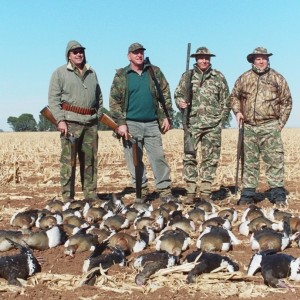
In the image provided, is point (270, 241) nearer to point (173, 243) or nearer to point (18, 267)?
point (173, 243)

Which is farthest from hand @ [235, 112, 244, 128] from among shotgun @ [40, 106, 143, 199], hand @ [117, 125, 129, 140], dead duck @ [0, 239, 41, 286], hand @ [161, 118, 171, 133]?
dead duck @ [0, 239, 41, 286]

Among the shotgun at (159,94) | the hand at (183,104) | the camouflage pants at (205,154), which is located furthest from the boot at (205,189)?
the hand at (183,104)

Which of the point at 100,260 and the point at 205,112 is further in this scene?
the point at 205,112

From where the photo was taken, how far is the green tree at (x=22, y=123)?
115m

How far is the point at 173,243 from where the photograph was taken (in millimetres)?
6438

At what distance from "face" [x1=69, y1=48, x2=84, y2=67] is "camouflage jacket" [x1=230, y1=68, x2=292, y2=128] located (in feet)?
9.57

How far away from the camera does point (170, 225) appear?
762 cm

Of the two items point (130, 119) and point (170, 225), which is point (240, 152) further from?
point (170, 225)

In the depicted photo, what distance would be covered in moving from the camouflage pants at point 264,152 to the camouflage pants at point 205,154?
537 mm

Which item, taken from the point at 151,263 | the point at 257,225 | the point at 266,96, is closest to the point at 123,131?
the point at 266,96

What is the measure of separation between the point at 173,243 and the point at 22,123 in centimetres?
11265

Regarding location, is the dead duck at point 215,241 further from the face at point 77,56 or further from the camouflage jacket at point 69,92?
the face at point 77,56

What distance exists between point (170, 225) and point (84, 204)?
1.83 meters

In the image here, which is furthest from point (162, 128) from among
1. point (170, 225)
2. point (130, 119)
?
point (170, 225)
